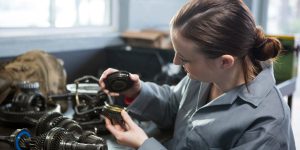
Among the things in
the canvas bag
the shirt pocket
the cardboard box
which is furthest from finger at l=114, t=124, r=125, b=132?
the cardboard box

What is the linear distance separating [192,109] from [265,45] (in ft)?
1.09

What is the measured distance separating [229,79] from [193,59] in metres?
0.13

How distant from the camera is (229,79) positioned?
1.11m

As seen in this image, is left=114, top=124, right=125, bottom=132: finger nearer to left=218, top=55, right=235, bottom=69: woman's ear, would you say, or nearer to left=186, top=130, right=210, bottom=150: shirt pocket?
left=186, top=130, right=210, bottom=150: shirt pocket

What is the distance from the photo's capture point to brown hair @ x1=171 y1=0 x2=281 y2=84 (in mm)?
1019

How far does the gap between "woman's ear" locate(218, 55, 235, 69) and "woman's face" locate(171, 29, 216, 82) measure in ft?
0.06

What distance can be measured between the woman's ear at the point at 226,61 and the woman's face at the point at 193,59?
20 mm

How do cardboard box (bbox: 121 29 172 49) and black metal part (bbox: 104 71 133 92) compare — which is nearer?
black metal part (bbox: 104 71 133 92)

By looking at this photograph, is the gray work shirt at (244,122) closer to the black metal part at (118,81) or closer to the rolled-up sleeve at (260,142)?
the rolled-up sleeve at (260,142)

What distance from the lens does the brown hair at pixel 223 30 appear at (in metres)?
1.02

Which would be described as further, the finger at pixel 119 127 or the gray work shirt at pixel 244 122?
the finger at pixel 119 127

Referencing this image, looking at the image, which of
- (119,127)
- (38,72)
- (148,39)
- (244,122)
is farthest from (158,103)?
(148,39)

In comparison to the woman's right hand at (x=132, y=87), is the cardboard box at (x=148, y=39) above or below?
below

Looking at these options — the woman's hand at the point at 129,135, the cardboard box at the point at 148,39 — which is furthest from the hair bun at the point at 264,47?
the cardboard box at the point at 148,39
